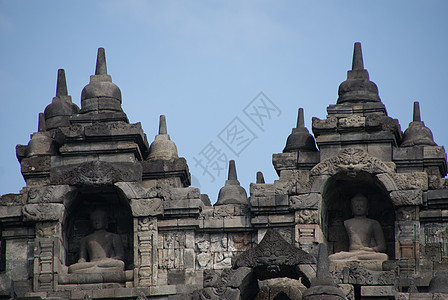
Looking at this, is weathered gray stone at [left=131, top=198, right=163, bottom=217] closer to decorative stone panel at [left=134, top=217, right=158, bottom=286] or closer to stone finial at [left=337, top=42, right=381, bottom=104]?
decorative stone panel at [left=134, top=217, right=158, bottom=286]

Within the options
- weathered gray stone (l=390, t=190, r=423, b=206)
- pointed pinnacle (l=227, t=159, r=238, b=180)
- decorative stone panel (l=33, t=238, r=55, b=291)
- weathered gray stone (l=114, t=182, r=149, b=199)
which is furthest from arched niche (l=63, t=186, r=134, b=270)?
weathered gray stone (l=390, t=190, r=423, b=206)

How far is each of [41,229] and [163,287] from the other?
3827mm

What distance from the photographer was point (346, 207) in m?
42.8

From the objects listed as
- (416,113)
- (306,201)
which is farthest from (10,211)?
(416,113)

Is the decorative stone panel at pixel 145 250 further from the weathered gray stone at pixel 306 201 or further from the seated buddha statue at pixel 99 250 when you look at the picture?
the weathered gray stone at pixel 306 201

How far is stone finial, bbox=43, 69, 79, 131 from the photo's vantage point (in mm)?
44031

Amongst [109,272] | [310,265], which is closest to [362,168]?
[310,265]

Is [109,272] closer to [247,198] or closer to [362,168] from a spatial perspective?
[247,198]

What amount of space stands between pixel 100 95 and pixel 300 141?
5.61 metres

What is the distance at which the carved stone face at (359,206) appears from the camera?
4212 centimetres

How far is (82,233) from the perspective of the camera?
43500 mm

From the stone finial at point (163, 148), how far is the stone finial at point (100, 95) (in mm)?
1309

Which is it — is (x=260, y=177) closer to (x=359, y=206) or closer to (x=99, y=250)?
(x=359, y=206)

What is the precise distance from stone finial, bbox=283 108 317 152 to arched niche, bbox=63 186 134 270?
183 inches
